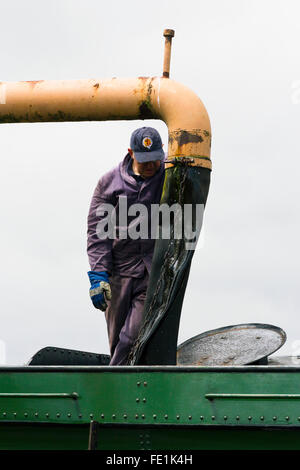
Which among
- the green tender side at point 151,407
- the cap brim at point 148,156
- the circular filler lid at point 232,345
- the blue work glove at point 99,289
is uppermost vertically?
the cap brim at point 148,156

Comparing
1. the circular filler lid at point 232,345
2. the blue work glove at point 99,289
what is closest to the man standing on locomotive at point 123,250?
the blue work glove at point 99,289

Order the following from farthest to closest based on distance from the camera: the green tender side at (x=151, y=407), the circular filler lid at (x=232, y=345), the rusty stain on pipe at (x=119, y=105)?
the circular filler lid at (x=232, y=345) → the rusty stain on pipe at (x=119, y=105) → the green tender side at (x=151, y=407)

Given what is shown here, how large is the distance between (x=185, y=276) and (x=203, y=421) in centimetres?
131

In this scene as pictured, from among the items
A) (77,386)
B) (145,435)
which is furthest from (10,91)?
(145,435)

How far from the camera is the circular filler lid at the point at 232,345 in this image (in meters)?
6.48

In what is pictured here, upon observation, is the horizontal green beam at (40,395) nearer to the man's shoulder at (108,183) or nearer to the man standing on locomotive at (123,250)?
the man standing on locomotive at (123,250)

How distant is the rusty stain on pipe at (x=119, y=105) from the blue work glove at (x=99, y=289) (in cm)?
116

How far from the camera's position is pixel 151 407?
530 centimetres

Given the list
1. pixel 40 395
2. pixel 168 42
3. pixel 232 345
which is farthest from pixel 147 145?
pixel 40 395

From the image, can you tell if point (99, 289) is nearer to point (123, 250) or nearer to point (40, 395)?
point (123, 250)

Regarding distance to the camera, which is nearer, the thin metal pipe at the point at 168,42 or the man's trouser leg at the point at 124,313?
the thin metal pipe at the point at 168,42

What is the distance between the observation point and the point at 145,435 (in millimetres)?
5344

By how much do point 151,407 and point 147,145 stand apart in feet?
7.07
